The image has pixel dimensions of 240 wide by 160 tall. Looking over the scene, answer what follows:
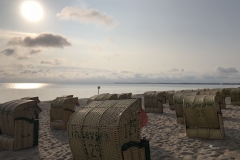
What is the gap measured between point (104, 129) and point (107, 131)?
3.7 inches

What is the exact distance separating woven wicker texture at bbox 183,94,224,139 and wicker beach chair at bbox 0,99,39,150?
21.8 ft

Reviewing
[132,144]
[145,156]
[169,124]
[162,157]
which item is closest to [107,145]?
[132,144]

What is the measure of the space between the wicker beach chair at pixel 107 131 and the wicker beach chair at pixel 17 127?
367 centimetres

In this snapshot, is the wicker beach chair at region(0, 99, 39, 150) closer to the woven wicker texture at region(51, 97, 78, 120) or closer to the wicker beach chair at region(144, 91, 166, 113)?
the woven wicker texture at region(51, 97, 78, 120)

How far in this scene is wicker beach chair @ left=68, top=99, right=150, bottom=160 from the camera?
183 inches

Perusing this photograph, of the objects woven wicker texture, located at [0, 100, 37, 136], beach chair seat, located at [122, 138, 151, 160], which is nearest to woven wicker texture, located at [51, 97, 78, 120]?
woven wicker texture, located at [0, 100, 37, 136]

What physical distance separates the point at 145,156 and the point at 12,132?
18.9 ft

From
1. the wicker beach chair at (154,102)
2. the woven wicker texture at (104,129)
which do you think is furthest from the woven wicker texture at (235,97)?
the woven wicker texture at (104,129)

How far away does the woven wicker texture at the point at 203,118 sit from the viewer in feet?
28.0

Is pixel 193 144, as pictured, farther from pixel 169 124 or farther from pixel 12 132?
pixel 12 132

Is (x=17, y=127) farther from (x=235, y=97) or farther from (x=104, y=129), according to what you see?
(x=235, y=97)

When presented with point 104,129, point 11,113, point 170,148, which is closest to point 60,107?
point 11,113

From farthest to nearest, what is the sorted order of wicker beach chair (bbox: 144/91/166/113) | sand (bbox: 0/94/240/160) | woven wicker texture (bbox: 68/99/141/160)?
wicker beach chair (bbox: 144/91/166/113)
sand (bbox: 0/94/240/160)
woven wicker texture (bbox: 68/99/141/160)

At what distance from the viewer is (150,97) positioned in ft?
58.0
